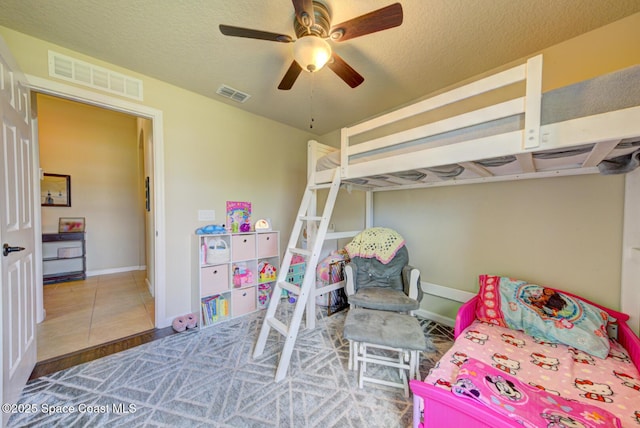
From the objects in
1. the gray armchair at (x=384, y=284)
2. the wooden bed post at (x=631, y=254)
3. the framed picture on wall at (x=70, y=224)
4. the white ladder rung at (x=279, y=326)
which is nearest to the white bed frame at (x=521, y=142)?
the wooden bed post at (x=631, y=254)

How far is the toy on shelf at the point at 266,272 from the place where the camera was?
9.72 ft

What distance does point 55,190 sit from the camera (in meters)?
3.95

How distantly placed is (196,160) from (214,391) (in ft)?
7.61

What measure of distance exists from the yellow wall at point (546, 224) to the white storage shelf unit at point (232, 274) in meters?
1.99

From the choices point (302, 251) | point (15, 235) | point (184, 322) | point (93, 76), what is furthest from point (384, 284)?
point (93, 76)

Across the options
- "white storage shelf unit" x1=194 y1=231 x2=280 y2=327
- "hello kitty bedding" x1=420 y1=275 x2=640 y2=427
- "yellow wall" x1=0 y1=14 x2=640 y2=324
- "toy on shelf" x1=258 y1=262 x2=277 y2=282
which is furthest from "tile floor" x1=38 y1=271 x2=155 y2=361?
"hello kitty bedding" x1=420 y1=275 x2=640 y2=427

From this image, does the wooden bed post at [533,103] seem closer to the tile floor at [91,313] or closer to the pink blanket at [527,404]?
the pink blanket at [527,404]

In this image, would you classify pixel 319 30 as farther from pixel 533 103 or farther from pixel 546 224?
pixel 546 224

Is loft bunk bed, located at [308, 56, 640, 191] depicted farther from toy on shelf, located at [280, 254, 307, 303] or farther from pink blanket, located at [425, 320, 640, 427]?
toy on shelf, located at [280, 254, 307, 303]

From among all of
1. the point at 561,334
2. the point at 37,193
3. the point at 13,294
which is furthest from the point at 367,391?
the point at 37,193

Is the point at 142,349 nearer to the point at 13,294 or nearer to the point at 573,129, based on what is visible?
the point at 13,294

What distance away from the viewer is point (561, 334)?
1550mm

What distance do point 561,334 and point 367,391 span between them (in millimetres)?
1411

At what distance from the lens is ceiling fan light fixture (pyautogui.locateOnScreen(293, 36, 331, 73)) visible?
1.44 metres
